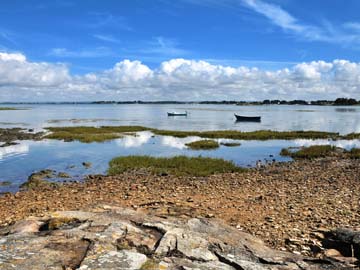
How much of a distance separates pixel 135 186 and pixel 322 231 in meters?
12.1

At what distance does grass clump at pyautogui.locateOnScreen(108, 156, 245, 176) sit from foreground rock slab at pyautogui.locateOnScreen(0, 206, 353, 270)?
1623 cm

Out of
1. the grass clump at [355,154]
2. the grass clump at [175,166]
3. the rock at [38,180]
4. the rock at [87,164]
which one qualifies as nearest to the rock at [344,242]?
the grass clump at [175,166]

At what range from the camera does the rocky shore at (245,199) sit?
12.3 m

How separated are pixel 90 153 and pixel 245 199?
25.0m

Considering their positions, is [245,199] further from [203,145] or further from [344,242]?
[203,145]

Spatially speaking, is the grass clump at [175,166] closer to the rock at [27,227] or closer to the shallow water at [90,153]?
the shallow water at [90,153]

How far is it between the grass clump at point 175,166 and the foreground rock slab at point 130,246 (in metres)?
16.2

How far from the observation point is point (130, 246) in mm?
8266

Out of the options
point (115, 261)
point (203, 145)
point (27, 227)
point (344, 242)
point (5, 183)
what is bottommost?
Result: point (5, 183)

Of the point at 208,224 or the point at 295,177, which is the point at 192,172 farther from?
the point at 208,224

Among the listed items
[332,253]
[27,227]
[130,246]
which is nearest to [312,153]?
[332,253]

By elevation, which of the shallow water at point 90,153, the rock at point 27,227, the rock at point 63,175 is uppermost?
the rock at point 27,227

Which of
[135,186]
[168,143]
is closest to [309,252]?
[135,186]

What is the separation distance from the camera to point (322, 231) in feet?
38.5
